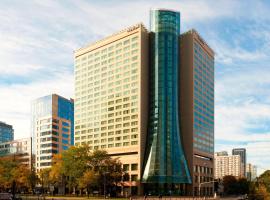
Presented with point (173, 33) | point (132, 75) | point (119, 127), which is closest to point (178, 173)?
point (119, 127)

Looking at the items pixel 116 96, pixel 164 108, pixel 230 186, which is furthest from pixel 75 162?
pixel 230 186

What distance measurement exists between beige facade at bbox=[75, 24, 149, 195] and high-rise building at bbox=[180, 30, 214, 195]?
57.0 feet

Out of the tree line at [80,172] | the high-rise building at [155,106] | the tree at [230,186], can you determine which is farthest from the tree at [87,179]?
the tree at [230,186]

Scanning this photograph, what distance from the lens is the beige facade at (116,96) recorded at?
146375 millimetres

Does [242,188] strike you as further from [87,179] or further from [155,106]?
[87,179]

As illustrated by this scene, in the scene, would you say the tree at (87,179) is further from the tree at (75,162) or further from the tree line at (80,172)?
the tree at (75,162)

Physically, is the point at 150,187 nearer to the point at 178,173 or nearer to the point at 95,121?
the point at 178,173

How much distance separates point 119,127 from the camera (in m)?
155

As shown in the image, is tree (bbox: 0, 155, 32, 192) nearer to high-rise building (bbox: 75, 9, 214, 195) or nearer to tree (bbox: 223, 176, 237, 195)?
high-rise building (bbox: 75, 9, 214, 195)

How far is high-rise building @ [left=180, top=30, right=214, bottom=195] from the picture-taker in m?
151

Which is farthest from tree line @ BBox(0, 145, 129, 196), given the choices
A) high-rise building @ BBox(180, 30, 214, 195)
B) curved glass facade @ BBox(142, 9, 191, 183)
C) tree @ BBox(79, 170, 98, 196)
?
high-rise building @ BBox(180, 30, 214, 195)

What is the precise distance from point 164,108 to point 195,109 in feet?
57.3

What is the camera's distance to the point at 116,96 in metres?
159

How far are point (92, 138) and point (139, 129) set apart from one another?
33.8 metres
